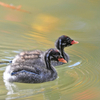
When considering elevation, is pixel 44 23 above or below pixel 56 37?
above

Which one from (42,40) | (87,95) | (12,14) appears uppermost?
(12,14)

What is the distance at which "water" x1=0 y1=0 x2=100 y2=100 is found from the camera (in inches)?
184

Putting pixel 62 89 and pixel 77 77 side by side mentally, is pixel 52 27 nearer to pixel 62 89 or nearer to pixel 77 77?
pixel 77 77

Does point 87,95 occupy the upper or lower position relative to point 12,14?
lower

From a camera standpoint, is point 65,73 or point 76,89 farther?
point 65,73

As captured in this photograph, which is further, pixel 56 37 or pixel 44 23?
pixel 44 23

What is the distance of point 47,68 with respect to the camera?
5289 millimetres

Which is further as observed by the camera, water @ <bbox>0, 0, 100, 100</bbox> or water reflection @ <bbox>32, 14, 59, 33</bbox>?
water reflection @ <bbox>32, 14, 59, 33</bbox>

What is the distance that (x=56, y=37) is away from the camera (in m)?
7.91

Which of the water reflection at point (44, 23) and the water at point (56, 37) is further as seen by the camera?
the water reflection at point (44, 23)

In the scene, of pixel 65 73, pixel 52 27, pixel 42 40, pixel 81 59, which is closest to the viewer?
pixel 65 73

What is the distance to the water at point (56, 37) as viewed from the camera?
4.67 meters

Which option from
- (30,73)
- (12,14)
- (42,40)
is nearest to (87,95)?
(30,73)

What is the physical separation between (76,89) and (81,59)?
70.0 inches
